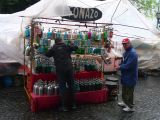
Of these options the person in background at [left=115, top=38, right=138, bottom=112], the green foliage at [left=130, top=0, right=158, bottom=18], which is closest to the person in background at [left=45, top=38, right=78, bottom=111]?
the person in background at [left=115, top=38, right=138, bottom=112]

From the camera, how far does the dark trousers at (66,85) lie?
30.0ft

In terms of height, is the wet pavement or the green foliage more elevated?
the green foliage

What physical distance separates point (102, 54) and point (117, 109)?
181 centimetres

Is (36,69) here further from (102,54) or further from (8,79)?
(8,79)

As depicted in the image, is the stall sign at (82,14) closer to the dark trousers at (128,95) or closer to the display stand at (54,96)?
the display stand at (54,96)

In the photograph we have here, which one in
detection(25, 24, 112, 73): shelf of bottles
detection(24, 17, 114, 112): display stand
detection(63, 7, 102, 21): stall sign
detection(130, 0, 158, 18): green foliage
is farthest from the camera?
detection(130, 0, 158, 18): green foliage

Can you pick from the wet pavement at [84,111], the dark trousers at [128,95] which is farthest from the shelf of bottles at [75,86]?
the dark trousers at [128,95]

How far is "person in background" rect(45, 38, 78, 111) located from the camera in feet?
29.8

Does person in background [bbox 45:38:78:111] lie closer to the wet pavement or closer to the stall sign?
the wet pavement

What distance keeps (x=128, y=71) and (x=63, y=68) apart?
180cm

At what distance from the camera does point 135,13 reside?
12.6 m

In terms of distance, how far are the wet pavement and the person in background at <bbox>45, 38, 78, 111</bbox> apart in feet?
1.64

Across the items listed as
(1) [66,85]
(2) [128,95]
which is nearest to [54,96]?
(1) [66,85]

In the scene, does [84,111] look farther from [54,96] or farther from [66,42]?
[66,42]
